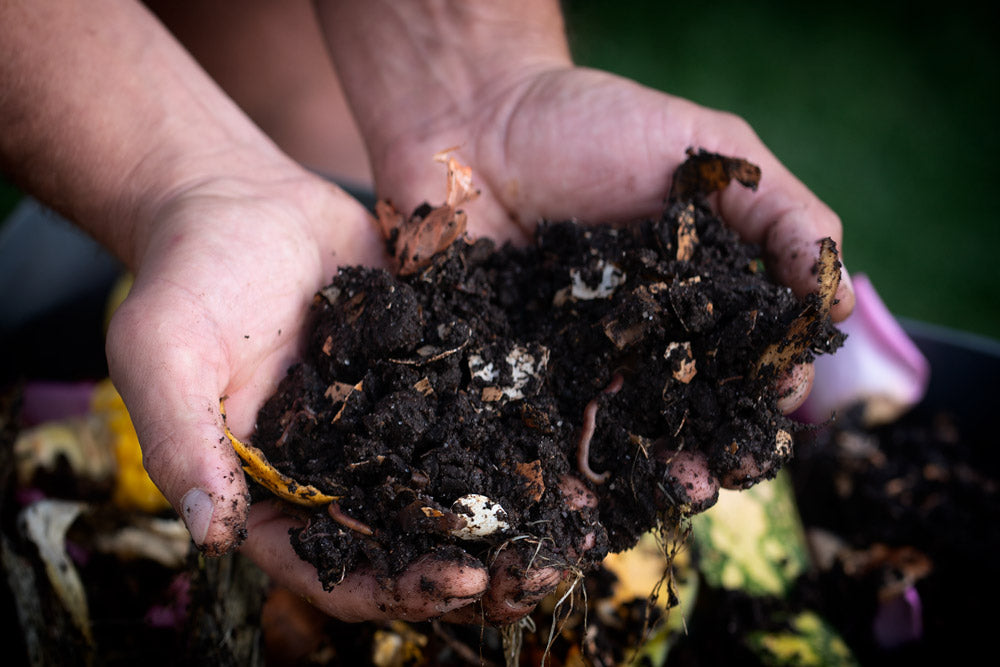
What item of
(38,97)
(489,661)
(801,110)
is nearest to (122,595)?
(489,661)

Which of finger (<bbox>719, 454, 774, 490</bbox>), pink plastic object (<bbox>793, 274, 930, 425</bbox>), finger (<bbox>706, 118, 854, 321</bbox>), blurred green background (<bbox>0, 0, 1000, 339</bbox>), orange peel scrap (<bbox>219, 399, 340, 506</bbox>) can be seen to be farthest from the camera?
blurred green background (<bbox>0, 0, 1000, 339</bbox>)

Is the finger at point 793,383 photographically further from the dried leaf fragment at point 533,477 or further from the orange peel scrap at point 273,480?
the orange peel scrap at point 273,480

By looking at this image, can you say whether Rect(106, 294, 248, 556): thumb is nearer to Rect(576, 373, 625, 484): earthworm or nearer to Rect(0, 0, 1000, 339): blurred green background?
Rect(576, 373, 625, 484): earthworm

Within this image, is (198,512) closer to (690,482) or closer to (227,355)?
(227,355)

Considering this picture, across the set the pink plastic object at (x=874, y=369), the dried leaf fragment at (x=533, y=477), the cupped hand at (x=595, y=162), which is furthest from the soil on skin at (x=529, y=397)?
the pink plastic object at (x=874, y=369)

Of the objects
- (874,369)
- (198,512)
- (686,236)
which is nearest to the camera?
(198,512)

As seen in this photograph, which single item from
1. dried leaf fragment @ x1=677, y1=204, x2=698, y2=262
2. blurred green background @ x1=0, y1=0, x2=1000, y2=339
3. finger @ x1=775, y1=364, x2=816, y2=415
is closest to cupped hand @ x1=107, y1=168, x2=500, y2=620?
finger @ x1=775, y1=364, x2=816, y2=415

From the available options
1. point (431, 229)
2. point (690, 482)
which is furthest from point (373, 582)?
point (431, 229)
